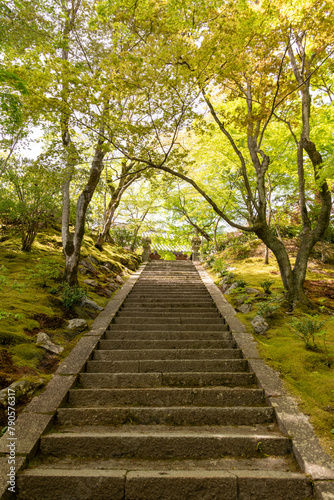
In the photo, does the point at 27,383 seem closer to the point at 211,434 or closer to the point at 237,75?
the point at 211,434

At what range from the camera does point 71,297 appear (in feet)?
20.9

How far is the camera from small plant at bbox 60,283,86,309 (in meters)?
6.31

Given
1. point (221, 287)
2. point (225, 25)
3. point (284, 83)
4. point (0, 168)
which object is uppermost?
point (225, 25)

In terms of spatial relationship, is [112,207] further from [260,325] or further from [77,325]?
[260,325]

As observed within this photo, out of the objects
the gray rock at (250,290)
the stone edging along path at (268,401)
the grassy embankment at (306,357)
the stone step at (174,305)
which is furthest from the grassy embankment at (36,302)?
the gray rock at (250,290)

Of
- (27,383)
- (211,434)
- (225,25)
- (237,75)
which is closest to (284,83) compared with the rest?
(237,75)

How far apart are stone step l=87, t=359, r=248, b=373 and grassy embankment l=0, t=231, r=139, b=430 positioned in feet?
2.67

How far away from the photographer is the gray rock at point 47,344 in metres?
4.71

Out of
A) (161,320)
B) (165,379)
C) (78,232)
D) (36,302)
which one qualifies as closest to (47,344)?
(36,302)

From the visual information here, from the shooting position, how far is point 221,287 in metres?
9.42

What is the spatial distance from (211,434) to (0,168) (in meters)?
9.10

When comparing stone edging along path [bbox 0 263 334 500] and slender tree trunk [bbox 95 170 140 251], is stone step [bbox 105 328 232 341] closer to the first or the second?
stone edging along path [bbox 0 263 334 500]

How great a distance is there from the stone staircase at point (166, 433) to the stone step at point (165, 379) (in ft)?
0.05

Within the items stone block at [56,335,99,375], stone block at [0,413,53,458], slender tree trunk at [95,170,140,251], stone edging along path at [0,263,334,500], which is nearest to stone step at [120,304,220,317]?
stone edging along path at [0,263,334,500]
